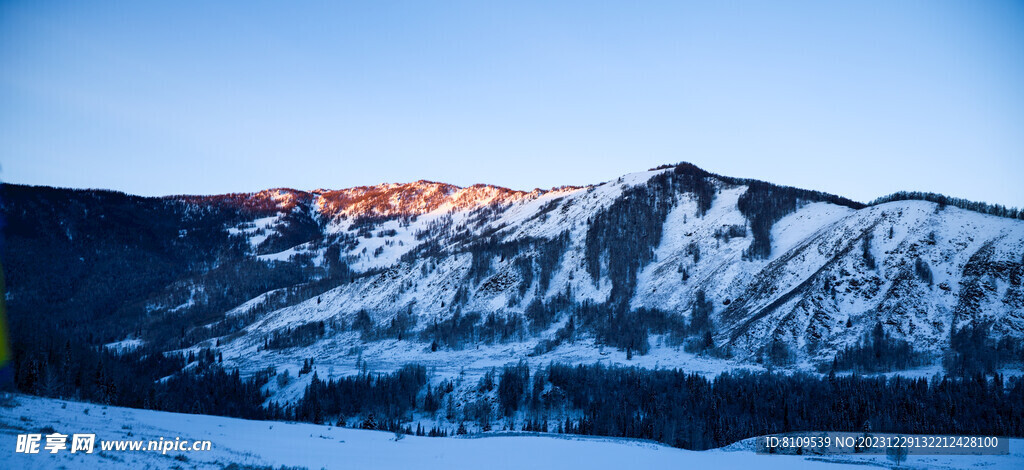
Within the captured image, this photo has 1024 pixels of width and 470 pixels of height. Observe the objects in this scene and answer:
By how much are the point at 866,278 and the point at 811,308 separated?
45.7 feet

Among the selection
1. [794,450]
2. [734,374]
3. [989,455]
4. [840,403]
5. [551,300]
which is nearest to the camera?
[989,455]

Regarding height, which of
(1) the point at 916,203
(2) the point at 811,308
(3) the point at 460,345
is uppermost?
(1) the point at 916,203

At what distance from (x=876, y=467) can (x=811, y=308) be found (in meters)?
87.7

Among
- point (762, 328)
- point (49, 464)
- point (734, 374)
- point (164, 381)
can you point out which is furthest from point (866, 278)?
point (164, 381)

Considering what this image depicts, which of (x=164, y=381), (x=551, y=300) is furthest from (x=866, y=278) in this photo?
(x=164, y=381)

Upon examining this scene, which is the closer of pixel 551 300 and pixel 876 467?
pixel 876 467

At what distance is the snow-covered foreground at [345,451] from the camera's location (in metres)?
37.3

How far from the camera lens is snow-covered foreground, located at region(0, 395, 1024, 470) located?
122ft

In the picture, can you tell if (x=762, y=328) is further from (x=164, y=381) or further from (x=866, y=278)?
(x=164, y=381)

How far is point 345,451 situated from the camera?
1893 inches

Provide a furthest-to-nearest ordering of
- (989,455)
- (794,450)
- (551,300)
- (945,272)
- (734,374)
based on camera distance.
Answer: (551,300), (945,272), (734,374), (794,450), (989,455)

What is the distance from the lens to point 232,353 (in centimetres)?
19825

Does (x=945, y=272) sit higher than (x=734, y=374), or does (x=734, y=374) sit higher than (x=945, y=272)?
(x=945, y=272)

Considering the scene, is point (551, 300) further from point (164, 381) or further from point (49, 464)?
point (49, 464)
